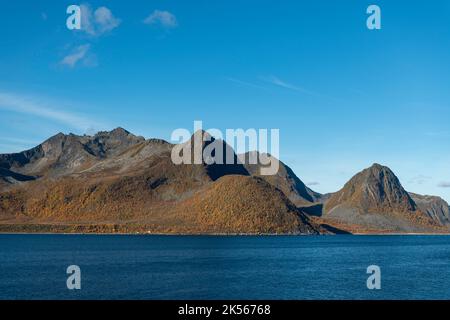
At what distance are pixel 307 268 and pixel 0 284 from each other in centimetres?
7146

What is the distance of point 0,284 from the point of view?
284 ft

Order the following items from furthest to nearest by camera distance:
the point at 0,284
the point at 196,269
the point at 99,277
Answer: the point at 196,269 < the point at 99,277 < the point at 0,284
